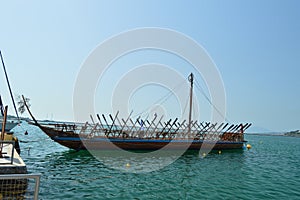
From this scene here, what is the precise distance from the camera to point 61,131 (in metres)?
27.9

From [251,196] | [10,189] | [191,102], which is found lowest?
[251,196]

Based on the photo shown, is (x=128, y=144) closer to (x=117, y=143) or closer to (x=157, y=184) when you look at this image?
(x=117, y=143)

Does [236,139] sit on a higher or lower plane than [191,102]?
lower

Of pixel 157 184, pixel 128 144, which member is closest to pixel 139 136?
pixel 128 144

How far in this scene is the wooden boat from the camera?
28172 mm

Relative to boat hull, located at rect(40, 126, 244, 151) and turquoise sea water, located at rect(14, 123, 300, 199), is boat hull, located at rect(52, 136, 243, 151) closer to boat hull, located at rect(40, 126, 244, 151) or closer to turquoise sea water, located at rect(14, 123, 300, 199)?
boat hull, located at rect(40, 126, 244, 151)

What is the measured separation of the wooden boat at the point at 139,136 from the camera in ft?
92.4

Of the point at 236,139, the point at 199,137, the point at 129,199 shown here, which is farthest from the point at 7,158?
the point at 236,139

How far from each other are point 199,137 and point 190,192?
2391 cm

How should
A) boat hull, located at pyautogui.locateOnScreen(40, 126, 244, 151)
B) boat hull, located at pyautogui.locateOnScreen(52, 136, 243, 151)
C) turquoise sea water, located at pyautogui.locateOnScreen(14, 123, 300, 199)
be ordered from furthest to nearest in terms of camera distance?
1. boat hull, located at pyautogui.locateOnScreen(52, 136, 243, 151)
2. boat hull, located at pyautogui.locateOnScreen(40, 126, 244, 151)
3. turquoise sea water, located at pyautogui.locateOnScreen(14, 123, 300, 199)

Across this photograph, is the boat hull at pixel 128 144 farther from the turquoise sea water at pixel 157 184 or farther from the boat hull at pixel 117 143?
the turquoise sea water at pixel 157 184

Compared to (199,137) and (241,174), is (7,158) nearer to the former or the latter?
(241,174)

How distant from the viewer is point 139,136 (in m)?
32.6

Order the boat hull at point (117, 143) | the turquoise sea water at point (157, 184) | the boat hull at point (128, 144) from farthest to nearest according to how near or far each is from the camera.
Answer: the boat hull at point (128, 144), the boat hull at point (117, 143), the turquoise sea water at point (157, 184)
